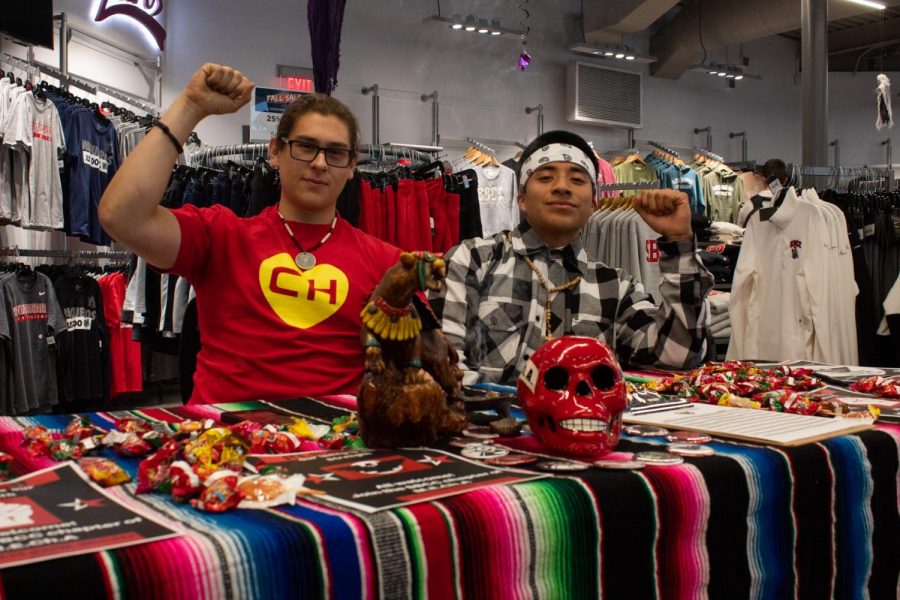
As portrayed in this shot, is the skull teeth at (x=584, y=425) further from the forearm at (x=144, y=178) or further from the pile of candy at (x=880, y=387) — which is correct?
the forearm at (x=144, y=178)

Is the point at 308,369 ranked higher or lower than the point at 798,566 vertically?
higher

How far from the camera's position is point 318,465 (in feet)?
2.81

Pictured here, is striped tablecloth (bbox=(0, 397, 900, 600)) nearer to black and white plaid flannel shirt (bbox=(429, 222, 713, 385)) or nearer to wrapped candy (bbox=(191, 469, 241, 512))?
wrapped candy (bbox=(191, 469, 241, 512))

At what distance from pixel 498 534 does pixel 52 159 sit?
14.4ft

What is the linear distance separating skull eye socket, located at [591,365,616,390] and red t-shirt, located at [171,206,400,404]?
74 centimetres

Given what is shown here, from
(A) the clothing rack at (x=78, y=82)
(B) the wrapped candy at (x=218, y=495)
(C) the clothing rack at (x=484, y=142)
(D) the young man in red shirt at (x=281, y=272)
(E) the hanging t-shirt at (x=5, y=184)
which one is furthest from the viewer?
(C) the clothing rack at (x=484, y=142)

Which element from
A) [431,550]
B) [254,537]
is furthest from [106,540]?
[431,550]

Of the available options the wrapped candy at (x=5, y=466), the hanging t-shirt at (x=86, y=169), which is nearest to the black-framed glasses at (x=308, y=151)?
the wrapped candy at (x=5, y=466)

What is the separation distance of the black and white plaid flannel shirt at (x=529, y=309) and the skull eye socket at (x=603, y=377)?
773mm

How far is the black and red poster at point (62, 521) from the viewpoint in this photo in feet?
1.85

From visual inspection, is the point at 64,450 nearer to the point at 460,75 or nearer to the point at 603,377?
the point at 603,377

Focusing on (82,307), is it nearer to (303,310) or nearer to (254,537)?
(303,310)

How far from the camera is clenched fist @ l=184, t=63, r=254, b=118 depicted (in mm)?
1491

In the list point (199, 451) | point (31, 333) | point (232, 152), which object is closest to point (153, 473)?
point (199, 451)
